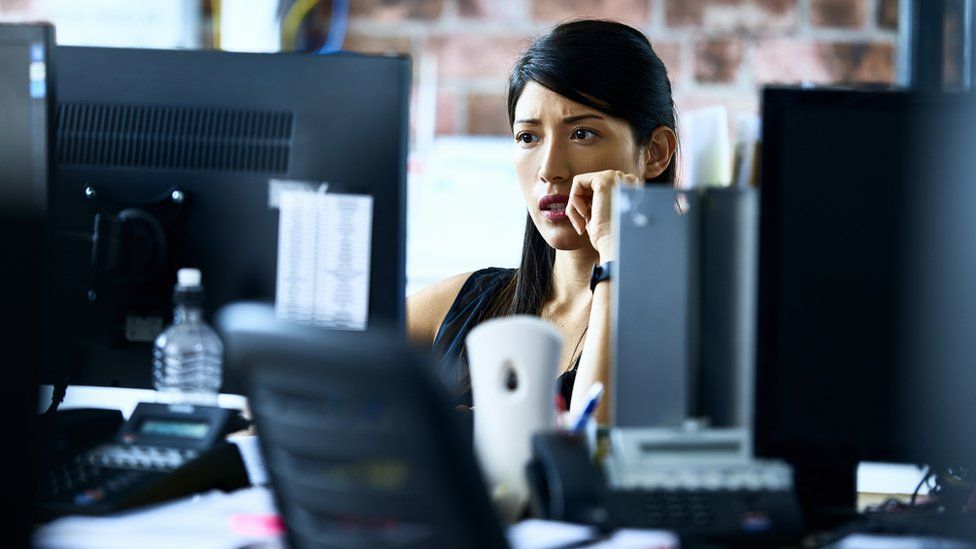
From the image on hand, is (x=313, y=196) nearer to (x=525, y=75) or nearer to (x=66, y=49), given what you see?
(x=66, y=49)

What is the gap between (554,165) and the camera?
1825mm

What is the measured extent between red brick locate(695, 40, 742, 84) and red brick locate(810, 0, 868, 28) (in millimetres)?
176

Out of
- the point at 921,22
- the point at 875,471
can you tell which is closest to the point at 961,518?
the point at 875,471

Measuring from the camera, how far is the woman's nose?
1.82 m

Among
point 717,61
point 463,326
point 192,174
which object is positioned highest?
point 717,61

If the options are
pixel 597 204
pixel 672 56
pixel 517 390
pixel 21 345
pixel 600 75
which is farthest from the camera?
pixel 672 56

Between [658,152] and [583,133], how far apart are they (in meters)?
0.18

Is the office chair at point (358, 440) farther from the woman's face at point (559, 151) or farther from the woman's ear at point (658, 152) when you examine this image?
the woman's ear at point (658, 152)

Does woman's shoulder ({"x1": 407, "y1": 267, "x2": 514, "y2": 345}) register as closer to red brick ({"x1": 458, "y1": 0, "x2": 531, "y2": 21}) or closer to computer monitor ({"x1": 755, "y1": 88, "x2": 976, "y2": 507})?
red brick ({"x1": 458, "y1": 0, "x2": 531, "y2": 21})

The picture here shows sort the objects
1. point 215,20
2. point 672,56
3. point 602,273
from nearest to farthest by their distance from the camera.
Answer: point 602,273, point 672,56, point 215,20

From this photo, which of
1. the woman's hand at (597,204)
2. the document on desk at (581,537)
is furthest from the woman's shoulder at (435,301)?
the document on desk at (581,537)

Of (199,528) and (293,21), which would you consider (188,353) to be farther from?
(293,21)

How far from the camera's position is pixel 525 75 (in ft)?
6.19

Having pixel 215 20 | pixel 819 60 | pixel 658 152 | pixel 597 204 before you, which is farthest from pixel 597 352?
pixel 215 20
